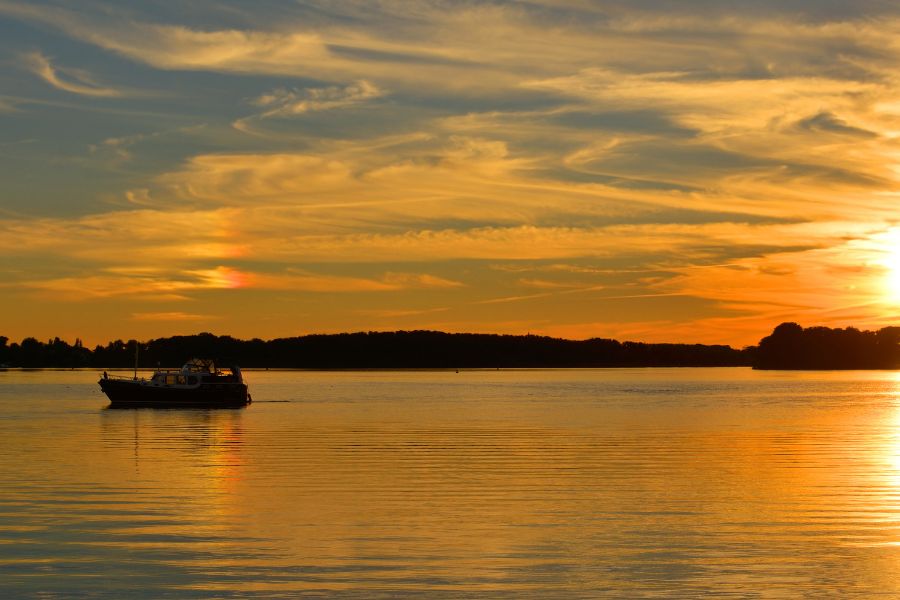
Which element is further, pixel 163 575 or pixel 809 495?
pixel 809 495

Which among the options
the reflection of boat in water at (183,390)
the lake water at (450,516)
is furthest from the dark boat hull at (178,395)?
the lake water at (450,516)

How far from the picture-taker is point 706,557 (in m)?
27.5

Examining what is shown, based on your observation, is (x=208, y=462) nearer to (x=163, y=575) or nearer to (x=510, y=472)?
(x=510, y=472)

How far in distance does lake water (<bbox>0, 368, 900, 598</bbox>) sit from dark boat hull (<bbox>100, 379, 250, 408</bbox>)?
159ft

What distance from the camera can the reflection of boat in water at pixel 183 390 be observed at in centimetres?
12069

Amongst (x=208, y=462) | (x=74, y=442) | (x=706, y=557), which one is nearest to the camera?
(x=706, y=557)

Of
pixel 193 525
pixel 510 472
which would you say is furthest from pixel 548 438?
pixel 193 525

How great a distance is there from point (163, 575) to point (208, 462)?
93.8 feet

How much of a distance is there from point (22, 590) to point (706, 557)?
52.0 ft

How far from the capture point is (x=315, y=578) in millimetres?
25031

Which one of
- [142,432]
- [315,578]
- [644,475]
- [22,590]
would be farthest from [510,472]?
[142,432]

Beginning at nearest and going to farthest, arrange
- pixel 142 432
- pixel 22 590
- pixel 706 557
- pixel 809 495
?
pixel 22 590, pixel 706 557, pixel 809 495, pixel 142 432

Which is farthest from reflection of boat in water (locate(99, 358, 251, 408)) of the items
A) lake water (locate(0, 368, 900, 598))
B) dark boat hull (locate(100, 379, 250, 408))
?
lake water (locate(0, 368, 900, 598))

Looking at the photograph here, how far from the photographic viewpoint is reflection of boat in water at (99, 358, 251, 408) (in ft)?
396
